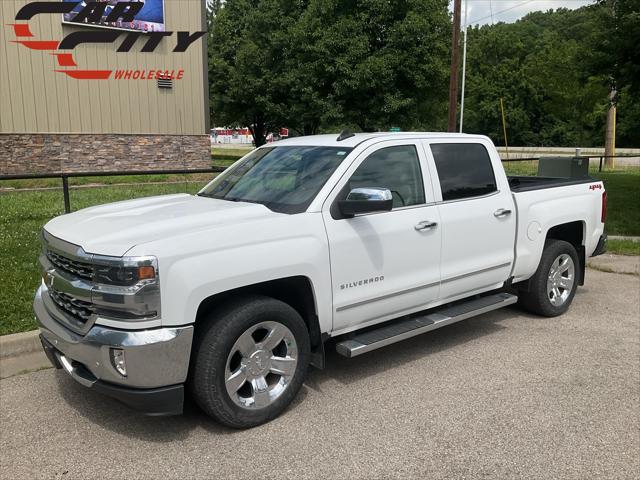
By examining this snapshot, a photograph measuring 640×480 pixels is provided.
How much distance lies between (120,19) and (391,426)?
1865cm

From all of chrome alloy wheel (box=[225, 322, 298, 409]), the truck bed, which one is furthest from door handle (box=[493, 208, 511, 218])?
chrome alloy wheel (box=[225, 322, 298, 409])

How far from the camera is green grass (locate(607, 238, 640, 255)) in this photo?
9469 millimetres

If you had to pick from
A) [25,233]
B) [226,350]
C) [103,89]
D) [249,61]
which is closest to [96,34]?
[103,89]

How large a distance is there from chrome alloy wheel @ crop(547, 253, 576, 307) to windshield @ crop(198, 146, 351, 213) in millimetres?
2892

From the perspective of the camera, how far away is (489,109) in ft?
232

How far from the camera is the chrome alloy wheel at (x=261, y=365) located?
3697 mm

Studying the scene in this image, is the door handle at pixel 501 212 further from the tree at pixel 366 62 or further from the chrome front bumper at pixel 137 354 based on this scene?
the tree at pixel 366 62

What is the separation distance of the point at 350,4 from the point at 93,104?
1231 cm

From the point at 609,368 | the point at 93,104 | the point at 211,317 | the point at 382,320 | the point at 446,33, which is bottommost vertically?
the point at 609,368

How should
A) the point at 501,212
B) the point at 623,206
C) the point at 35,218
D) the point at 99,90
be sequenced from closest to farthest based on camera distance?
the point at 501,212 → the point at 35,218 → the point at 623,206 → the point at 99,90

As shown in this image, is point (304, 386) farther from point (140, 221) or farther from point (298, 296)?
point (140, 221)

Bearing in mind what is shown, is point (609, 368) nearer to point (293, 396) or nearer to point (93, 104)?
point (293, 396)

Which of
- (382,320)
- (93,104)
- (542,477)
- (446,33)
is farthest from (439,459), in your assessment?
(446,33)

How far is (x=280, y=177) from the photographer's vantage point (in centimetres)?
461
